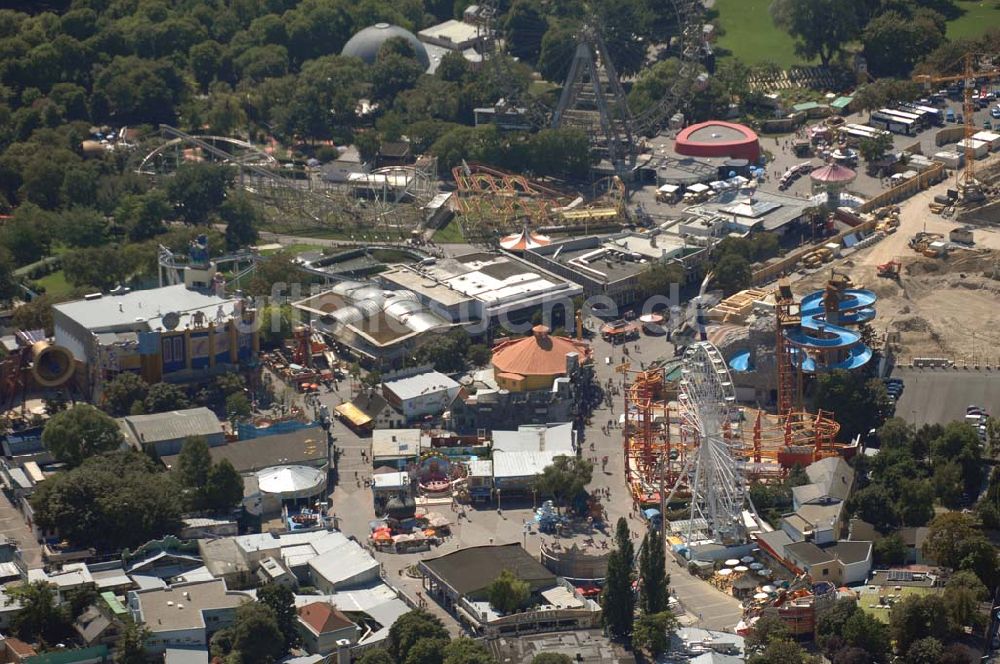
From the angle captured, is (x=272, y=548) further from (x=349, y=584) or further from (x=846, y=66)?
(x=846, y=66)

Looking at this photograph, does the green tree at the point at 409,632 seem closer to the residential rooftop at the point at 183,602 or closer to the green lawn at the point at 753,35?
the residential rooftop at the point at 183,602

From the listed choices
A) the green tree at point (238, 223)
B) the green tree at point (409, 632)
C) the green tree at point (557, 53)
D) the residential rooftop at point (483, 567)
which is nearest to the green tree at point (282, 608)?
the green tree at point (409, 632)

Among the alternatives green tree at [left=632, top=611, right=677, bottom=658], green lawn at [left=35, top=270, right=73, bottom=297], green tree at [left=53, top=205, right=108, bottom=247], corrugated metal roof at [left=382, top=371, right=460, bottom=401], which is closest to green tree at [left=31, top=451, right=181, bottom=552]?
→ corrugated metal roof at [left=382, top=371, right=460, bottom=401]

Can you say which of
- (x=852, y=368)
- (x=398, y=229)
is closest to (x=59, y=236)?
(x=398, y=229)

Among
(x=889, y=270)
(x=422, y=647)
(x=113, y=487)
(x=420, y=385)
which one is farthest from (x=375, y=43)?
(x=422, y=647)

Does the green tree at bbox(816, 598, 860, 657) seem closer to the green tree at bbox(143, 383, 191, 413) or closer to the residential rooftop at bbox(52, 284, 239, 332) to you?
the green tree at bbox(143, 383, 191, 413)
